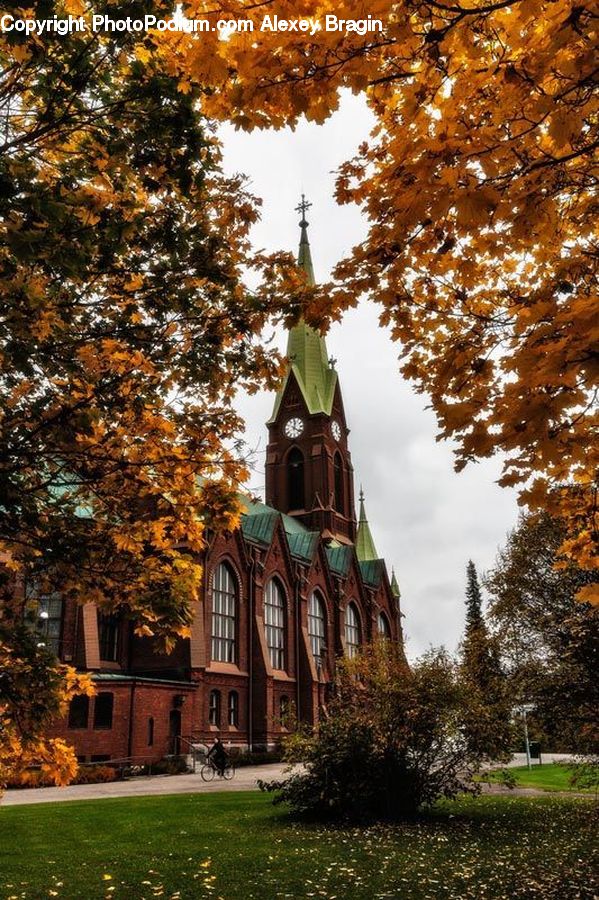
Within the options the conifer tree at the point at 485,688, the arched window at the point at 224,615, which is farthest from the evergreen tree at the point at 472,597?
the conifer tree at the point at 485,688

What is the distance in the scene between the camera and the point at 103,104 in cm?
507

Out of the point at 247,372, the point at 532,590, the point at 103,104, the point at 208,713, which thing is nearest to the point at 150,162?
the point at 103,104

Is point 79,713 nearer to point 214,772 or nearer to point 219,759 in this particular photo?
point 214,772

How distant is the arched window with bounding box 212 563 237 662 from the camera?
40.1 meters

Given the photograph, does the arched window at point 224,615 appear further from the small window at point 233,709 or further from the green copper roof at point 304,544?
the green copper roof at point 304,544

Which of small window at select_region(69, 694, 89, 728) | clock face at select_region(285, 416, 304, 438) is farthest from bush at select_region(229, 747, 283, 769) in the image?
clock face at select_region(285, 416, 304, 438)

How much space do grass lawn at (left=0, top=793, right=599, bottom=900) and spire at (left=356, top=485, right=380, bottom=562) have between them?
53.7 metres

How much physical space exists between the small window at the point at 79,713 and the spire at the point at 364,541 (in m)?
42.3

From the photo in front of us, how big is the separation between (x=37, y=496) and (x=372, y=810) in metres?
12.3

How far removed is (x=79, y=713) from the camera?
30156 millimetres

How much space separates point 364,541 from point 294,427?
1581cm

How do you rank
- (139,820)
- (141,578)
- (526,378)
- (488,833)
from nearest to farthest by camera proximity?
(526,378)
(141,578)
(488,833)
(139,820)

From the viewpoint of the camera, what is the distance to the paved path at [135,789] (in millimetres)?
20594

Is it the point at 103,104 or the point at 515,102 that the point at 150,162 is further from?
the point at 515,102
